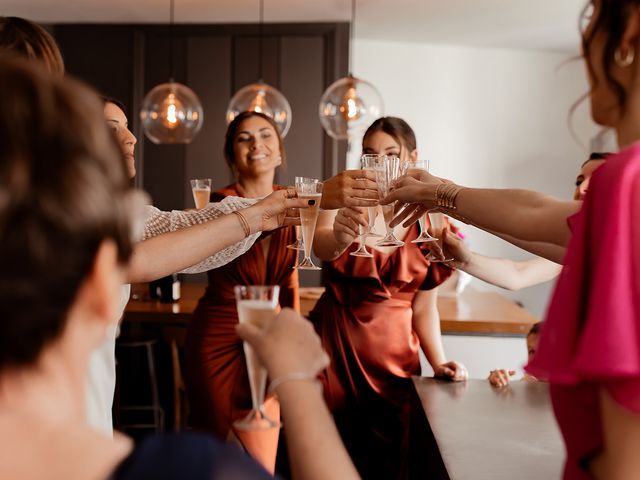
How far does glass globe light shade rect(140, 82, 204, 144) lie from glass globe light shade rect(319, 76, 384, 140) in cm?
77

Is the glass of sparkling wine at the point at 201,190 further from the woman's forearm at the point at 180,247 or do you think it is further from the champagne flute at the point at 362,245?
the woman's forearm at the point at 180,247

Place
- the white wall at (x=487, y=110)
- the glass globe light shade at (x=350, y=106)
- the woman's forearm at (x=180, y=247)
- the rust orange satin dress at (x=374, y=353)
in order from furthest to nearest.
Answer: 1. the white wall at (x=487, y=110)
2. the glass globe light shade at (x=350, y=106)
3. the rust orange satin dress at (x=374, y=353)
4. the woman's forearm at (x=180, y=247)

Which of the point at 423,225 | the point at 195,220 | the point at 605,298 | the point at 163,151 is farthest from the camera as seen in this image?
the point at 163,151

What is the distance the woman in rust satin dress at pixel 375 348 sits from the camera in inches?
112

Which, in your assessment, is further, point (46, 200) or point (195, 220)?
point (195, 220)

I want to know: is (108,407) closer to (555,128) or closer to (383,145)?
(383,145)

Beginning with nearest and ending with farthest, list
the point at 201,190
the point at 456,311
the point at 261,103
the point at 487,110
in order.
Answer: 1. the point at 201,190
2. the point at 456,311
3. the point at 261,103
4. the point at 487,110

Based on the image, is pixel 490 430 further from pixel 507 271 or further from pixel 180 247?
pixel 507 271

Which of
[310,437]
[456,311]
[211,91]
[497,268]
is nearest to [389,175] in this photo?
[497,268]

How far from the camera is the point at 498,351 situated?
12.1 ft

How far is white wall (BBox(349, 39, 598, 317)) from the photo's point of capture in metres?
7.12

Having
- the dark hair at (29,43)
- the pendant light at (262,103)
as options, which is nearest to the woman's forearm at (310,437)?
the dark hair at (29,43)

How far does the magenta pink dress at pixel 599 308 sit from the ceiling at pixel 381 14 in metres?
4.90

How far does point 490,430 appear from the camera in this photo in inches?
67.7
